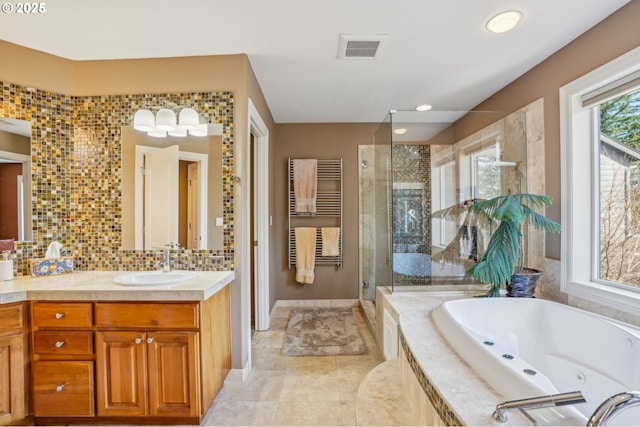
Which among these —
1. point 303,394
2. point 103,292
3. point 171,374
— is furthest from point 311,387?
point 103,292

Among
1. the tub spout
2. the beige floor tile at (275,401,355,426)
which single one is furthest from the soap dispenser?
the tub spout

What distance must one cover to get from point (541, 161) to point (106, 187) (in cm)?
339

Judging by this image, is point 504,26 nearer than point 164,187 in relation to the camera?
Yes

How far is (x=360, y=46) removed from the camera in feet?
6.53

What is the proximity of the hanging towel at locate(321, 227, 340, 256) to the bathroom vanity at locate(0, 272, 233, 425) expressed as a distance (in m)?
2.06

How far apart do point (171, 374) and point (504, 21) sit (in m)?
2.91

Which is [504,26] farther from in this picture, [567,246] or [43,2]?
[43,2]

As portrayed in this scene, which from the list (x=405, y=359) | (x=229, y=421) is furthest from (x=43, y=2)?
(x=405, y=359)

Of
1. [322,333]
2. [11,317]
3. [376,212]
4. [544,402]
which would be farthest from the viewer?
[376,212]

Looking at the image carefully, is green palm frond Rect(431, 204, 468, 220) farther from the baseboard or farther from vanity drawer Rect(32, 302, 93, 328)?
vanity drawer Rect(32, 302, 93, 328)

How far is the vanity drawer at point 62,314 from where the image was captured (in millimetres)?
1646

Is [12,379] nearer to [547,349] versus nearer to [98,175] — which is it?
[98,175]

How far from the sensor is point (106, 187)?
2174mm

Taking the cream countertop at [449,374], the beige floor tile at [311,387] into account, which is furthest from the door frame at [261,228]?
the cream countertop at [449,374]
